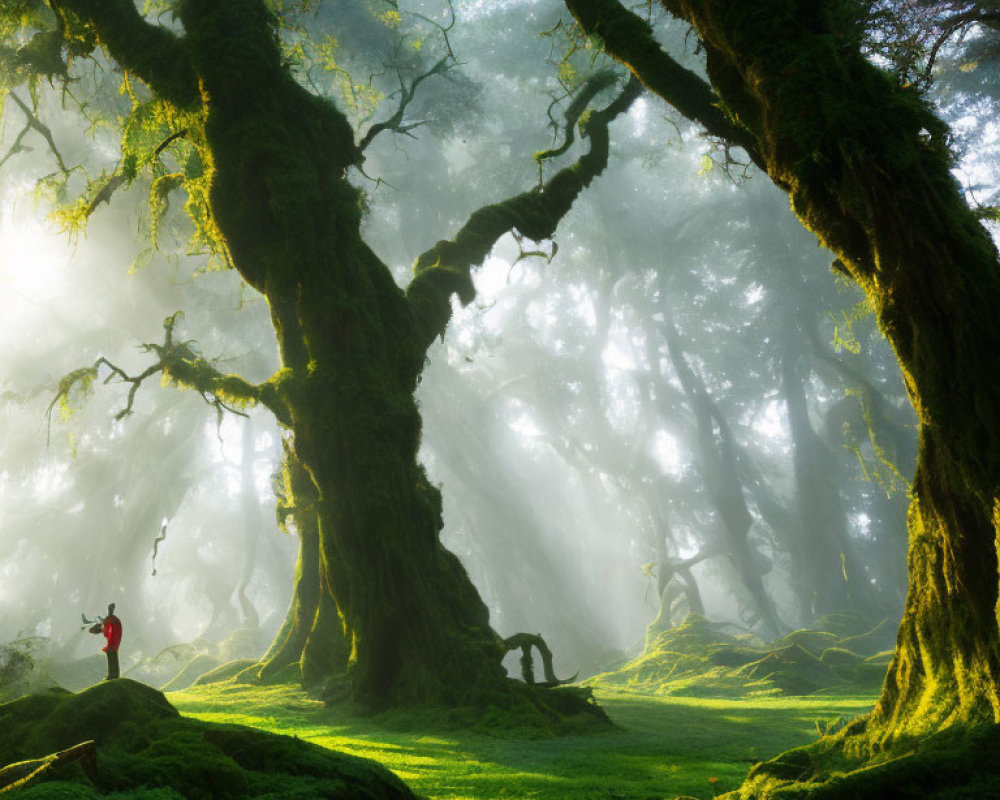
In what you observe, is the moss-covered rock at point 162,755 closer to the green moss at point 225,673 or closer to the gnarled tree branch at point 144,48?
the gnarled tree branch at point 144,48

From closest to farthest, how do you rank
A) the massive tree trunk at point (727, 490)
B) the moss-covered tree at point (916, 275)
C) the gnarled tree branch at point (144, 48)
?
1. the moss-covered tree at point (916, 275)
2. the gnarled tree branch at point (144, 48)
3. the massive tree trunk at point (727, 490)

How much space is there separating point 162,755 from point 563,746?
4.42 m

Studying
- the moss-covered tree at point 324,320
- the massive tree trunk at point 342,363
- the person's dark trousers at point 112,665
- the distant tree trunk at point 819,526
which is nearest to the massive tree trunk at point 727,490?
the distant tree trunk at point 819,526

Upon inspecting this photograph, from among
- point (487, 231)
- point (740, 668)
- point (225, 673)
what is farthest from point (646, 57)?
point (740, 668)

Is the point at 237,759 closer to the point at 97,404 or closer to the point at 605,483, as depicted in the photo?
the point at 97,404

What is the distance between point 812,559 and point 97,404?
37.5m

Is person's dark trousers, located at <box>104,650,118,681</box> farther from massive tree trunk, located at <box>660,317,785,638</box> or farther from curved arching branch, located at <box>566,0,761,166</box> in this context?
massive tree trunk, located at <box>660,317,785,638</box>

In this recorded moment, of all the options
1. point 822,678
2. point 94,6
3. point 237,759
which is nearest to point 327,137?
point 94,6

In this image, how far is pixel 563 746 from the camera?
684 cm

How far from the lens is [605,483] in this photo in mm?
51281

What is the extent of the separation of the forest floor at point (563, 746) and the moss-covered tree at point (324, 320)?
3.21ft

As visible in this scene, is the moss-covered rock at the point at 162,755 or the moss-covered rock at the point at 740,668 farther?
the moss-covered rock at the point at 740,668

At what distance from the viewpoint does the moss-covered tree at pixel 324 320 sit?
9.05 metres

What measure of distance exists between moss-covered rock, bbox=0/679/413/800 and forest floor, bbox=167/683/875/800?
4.19ft
